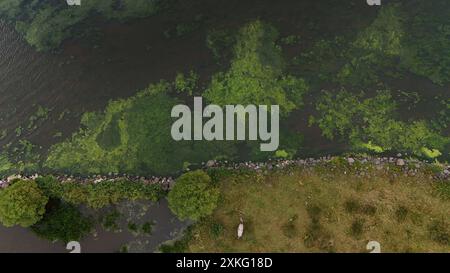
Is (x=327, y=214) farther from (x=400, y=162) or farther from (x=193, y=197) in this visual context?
(x=193, y=197)

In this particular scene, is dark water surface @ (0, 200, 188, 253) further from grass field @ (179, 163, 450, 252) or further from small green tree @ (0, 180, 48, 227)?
small green tree @ (0, 180, 48, 227)

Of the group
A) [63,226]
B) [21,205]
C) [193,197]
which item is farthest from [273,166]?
[21,205]

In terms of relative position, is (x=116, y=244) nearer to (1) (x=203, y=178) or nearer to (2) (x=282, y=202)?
(1) (x=203, y=178)

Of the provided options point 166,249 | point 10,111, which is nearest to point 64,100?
point 10,111

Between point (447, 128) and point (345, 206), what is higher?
point (447, 128)

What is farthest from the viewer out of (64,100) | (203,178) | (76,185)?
(64,100)
